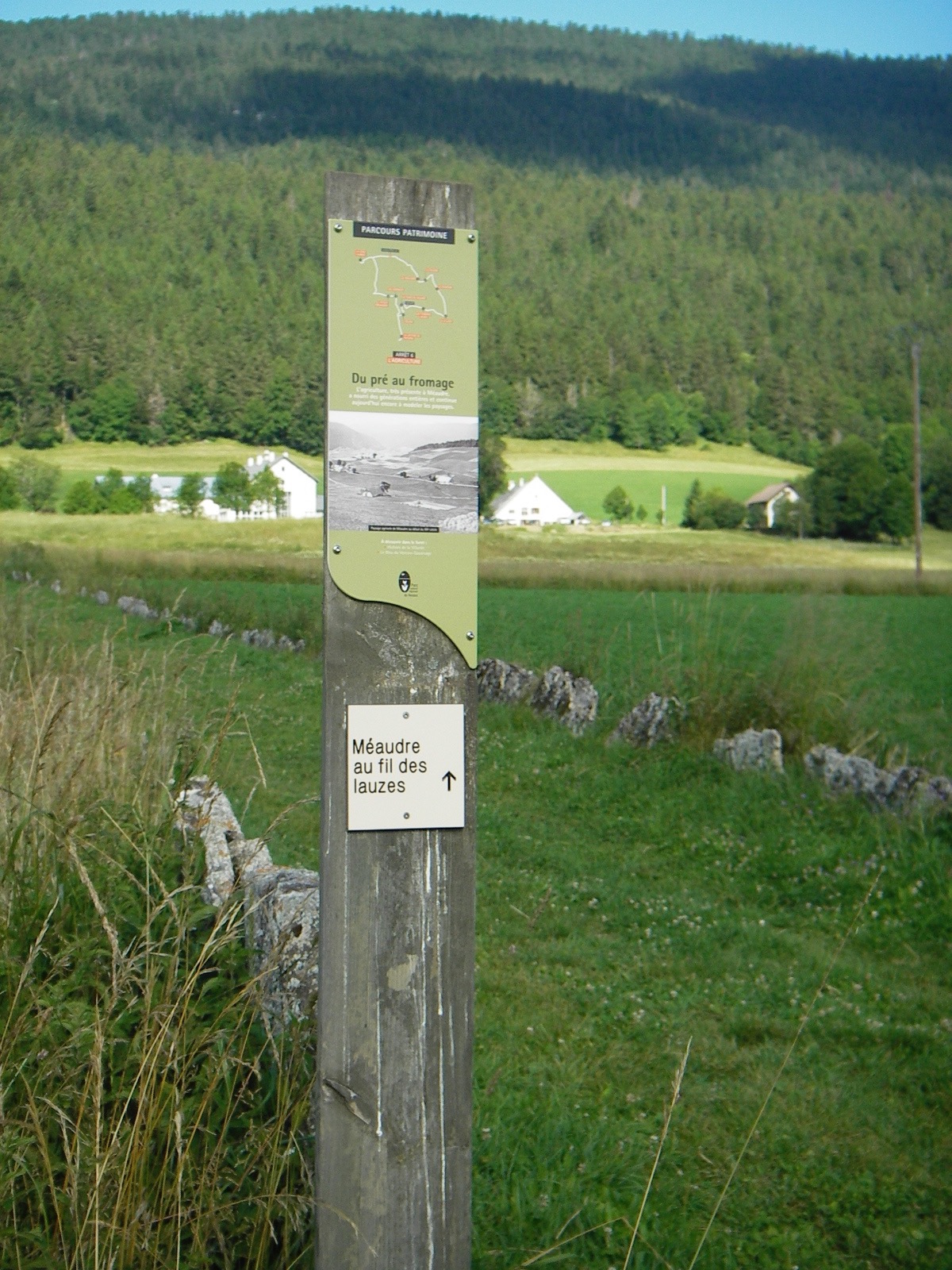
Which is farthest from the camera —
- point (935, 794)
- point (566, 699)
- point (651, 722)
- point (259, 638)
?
point (259, 638)

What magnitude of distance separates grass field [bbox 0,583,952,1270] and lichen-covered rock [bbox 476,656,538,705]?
3.19ft

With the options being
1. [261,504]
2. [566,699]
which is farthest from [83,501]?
[566,699]

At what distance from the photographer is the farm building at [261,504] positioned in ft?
132

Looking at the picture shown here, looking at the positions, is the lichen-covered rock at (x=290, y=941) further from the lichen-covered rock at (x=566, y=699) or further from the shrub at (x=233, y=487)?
the shrub at (x=233, y=487)

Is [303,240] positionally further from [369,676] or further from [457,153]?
[457,153]

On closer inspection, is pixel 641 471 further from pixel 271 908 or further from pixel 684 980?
pixel 271 908

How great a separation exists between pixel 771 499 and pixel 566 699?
5768 centimetres

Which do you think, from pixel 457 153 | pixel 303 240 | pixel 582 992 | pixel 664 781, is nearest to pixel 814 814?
pixel 664 781

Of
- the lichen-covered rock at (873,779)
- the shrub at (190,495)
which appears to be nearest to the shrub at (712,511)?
the shrub at (190,495)

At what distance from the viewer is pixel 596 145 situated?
610 feet

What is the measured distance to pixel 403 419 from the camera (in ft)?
6.71

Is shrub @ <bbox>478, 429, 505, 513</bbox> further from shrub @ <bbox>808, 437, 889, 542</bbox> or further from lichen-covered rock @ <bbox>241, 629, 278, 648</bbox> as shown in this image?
lichen-covered rock @ <bbox>241, 629, 278, 648</bbox>

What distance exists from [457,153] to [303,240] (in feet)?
312

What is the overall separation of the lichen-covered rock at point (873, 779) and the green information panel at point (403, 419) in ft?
19.8
